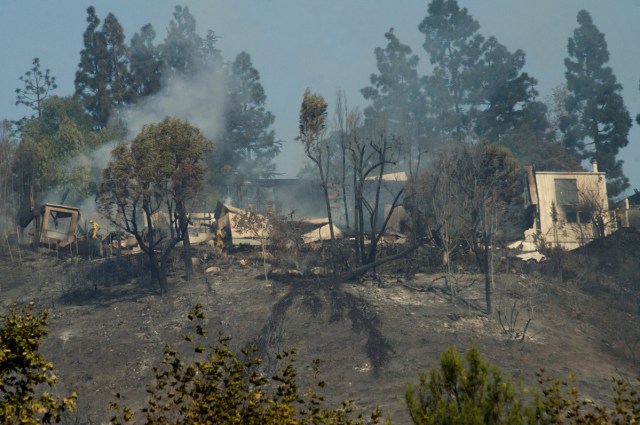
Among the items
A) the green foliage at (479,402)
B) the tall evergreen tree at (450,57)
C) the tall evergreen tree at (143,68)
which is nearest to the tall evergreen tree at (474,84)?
the tall evergreen tree at (450,57)

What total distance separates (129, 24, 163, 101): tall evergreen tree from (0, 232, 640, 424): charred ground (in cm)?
2420

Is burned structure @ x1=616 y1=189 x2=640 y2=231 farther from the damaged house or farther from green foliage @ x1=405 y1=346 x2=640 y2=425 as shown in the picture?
green foliage @ x1=405 y1=346 x2=640 y2=425

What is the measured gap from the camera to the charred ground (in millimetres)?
27984

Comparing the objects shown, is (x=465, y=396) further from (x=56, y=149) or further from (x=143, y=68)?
(x=143, y=68)

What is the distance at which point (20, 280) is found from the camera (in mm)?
37844

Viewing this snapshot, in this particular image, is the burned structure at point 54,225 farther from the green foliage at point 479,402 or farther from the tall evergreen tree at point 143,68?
the green foliage at point 479,402

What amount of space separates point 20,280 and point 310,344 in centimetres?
1513

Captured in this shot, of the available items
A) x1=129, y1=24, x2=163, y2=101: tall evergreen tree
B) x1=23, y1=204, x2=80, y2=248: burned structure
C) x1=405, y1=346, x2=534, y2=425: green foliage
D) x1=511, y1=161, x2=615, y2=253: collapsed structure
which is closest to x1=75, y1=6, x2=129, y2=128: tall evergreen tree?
x1=129, y1=24, x2=163, y2=101: tall evergreen tree

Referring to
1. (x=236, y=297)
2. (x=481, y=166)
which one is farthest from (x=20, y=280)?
(x=481, y=166)

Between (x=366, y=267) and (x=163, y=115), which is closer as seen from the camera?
(x=366, y=267)

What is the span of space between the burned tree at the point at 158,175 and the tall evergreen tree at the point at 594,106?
31.6m

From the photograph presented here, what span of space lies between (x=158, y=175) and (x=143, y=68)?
29285mm

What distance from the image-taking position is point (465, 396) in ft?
32.9

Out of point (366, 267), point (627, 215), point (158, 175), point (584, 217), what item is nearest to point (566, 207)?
point (584, 217)
